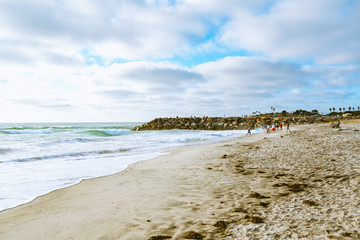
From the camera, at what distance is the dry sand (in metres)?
3.48

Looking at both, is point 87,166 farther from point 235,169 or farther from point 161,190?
point 235,169

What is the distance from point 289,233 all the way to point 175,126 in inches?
2058

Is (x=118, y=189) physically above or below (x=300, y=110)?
below

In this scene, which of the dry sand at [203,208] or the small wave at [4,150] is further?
the small wave at [4,150]

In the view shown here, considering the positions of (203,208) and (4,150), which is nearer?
(203,208)

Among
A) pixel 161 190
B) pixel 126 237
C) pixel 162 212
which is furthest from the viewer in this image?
pixel 161 190

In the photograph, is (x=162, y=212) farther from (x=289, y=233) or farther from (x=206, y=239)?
(x=289, y=233)

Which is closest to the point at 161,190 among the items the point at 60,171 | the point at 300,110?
the point at 60,171

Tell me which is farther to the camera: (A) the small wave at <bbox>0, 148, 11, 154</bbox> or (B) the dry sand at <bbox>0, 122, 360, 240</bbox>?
(A) the small wave at <bbox>0, 148, 11, 154</bbox>

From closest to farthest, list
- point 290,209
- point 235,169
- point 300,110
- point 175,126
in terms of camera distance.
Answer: point 290,209, point 235,169, point 175,126, point 300,110

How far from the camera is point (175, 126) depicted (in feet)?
182

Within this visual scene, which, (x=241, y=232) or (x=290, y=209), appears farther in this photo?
(x=290, y=209)

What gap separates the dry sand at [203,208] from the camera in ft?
11.4

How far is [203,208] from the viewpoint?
178 inches
